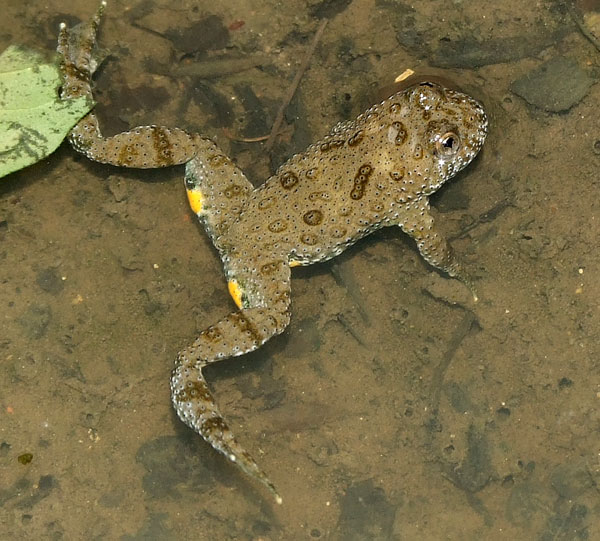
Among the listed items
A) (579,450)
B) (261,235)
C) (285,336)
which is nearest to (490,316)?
(579,450)

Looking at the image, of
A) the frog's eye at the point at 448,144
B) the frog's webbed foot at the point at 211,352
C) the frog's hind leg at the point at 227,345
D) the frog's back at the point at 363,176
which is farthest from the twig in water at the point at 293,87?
the frog's webbed foot at the point at 211,352

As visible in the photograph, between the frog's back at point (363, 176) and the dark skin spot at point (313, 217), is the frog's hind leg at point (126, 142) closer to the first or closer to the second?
the frog's back at point (363, 176)

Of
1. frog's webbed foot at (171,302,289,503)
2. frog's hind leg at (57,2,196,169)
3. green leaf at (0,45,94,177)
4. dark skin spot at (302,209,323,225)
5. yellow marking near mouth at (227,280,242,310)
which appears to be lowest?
frog's webbed foot at (171,302,289,503)

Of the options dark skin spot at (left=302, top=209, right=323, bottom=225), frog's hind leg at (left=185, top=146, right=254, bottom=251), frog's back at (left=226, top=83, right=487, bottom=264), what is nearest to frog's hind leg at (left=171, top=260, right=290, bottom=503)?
frog's back at (left=226, top=83, right=487, bottom=264)

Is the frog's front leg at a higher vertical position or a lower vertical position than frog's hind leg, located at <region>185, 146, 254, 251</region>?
lower

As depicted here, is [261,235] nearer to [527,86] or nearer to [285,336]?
[285,336]

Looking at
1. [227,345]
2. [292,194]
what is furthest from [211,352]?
[292,194]

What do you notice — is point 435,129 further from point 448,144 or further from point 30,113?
point 30,113

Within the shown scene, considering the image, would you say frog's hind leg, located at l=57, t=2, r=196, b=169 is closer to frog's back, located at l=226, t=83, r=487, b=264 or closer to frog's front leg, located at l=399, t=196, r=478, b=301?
frog's back, located at l=226, t=83, r=487, b=264
